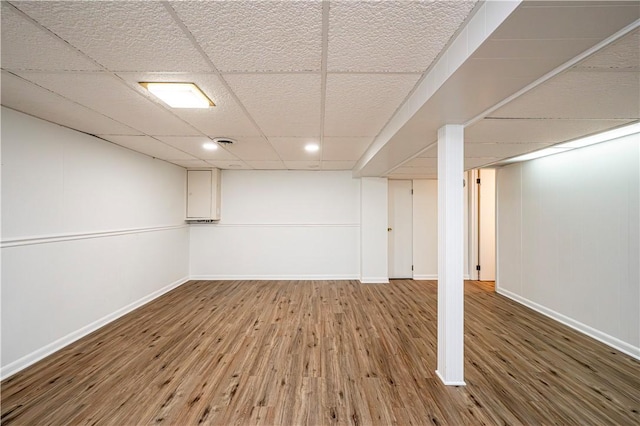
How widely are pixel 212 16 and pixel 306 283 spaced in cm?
463

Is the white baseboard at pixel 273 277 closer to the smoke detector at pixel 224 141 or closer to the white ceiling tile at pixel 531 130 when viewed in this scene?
the smoke detector at pixel 224 141

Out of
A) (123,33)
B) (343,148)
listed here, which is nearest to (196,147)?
(343,148)

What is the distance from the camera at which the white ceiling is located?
1079 millimetres

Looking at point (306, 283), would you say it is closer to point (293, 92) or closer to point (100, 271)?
point (100, 271)

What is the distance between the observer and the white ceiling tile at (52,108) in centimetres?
181

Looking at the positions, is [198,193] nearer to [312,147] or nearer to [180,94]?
[312,147]

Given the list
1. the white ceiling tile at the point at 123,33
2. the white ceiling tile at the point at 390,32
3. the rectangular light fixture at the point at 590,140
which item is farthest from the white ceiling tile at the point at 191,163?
the rectangular light fixture at the point at 590,140

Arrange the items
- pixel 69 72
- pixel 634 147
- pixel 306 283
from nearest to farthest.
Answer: pixel 69 72, pixel 634 147, pixel 306 283

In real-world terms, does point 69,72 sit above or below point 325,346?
above

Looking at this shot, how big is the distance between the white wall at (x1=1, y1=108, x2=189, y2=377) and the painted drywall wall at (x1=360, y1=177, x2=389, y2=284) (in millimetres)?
3848

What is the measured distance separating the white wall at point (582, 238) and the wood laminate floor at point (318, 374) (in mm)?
319

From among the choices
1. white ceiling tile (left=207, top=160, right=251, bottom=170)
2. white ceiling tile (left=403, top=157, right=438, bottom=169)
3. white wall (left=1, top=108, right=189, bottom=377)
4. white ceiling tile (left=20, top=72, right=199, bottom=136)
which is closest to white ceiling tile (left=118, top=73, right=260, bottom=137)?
white ceiling tile (left=20, top=72, right=199, bottom=136)

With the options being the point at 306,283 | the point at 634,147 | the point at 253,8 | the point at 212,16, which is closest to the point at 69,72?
the point at 212,16

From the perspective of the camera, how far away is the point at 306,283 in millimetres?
5125
